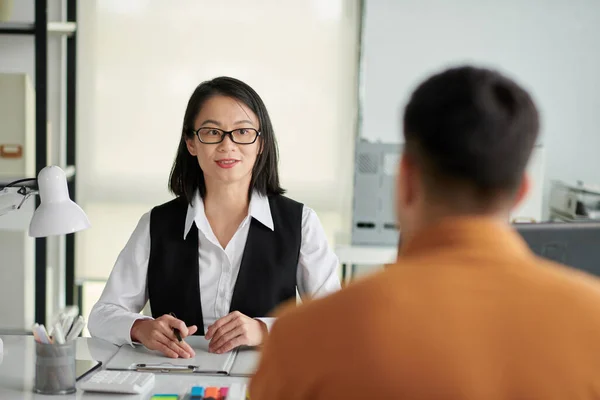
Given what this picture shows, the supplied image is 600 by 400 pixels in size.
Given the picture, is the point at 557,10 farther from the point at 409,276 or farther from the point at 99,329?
the point at 409,276

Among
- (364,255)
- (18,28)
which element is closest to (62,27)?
(18,28)

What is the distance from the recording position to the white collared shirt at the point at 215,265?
6.29 feet

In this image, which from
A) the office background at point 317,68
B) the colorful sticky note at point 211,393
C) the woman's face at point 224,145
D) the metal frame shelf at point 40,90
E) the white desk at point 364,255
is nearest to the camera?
the colorful sticky note at point 211,393

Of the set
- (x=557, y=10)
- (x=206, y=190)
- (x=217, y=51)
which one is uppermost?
(x=557, y=10)

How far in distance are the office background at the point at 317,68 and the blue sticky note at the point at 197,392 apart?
97.6 inches

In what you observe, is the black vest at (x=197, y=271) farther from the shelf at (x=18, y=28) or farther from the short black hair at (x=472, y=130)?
the short black hair at (x=472, y=130)

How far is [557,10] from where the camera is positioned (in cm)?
376

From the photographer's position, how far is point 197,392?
1377mm

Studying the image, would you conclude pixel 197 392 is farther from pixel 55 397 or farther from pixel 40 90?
pixel 40 90

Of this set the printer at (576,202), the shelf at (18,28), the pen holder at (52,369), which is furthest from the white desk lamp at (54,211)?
the printer at (576,202)

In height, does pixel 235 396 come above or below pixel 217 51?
below

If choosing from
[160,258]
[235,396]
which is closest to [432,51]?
[160,258]

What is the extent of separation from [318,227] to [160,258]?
423 millimetres

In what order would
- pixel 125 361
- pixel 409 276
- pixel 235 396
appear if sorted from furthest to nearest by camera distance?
pixel 125 361 < pixel 235 396 < pixel 409 276
